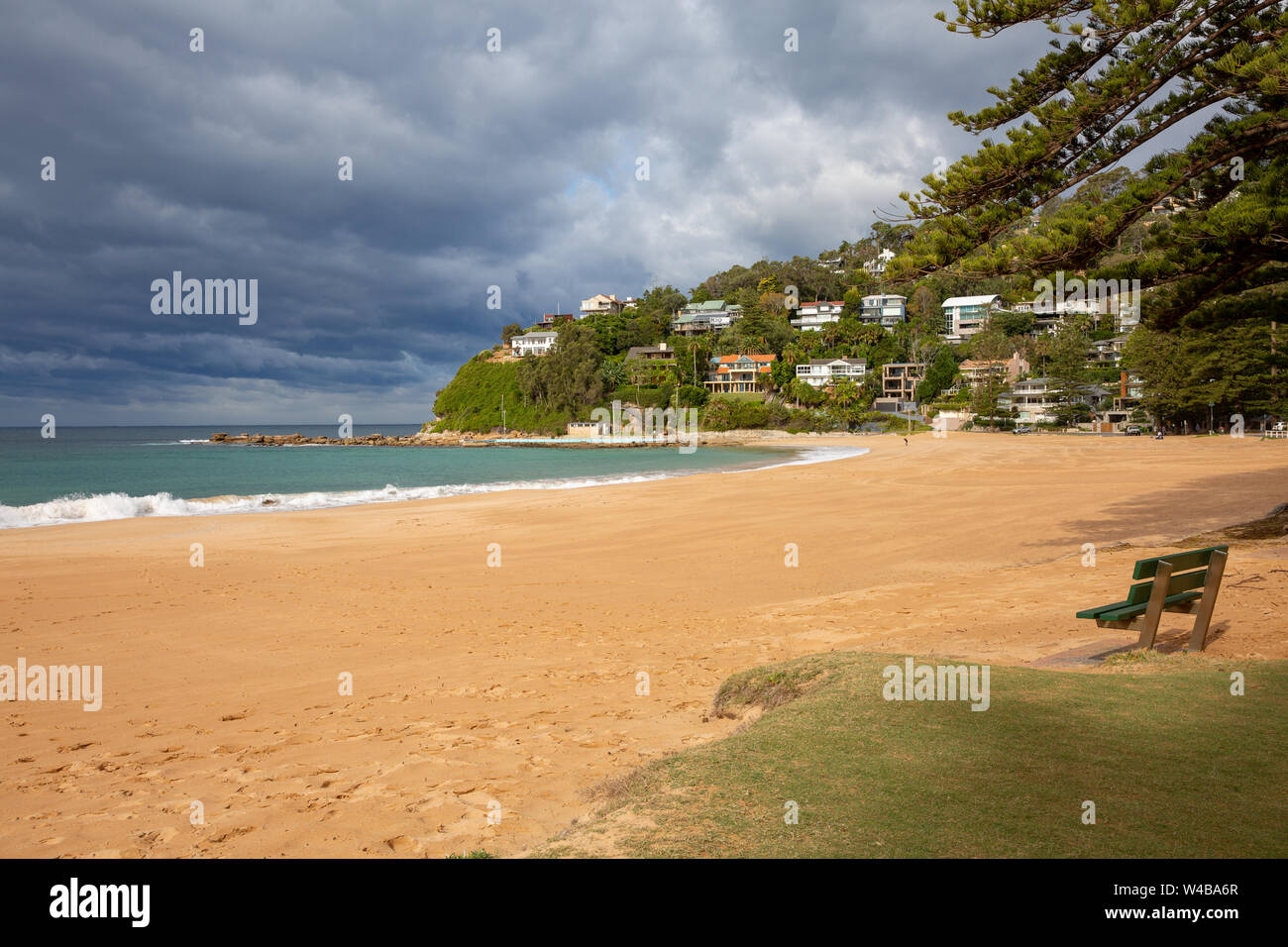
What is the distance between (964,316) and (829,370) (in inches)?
1078

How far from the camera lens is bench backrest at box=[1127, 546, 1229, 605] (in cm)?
652

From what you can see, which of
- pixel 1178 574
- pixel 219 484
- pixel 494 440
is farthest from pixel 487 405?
pixel 1178 574

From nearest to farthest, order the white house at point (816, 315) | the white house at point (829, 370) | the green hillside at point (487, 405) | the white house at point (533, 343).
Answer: the white house at point (829, 370) → the green hillside at point (487, 405) → the white house at point (816, 315) → the white house at point (533, 343)

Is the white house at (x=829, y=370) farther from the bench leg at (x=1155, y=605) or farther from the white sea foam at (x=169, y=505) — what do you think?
the bench leg at (x=1155, y=605)

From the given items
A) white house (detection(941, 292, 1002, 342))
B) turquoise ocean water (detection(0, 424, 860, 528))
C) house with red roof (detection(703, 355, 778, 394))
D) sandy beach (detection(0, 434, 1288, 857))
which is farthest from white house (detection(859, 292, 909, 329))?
sandy beach (detection(0, 434, 1288, 857))

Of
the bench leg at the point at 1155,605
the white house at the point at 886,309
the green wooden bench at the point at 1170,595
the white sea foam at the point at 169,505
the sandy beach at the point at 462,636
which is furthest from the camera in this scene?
the white house at the point at 886,309

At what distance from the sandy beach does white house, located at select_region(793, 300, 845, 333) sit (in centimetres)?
11448

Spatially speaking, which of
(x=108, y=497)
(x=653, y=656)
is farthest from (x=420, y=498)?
(x=653, y=656)

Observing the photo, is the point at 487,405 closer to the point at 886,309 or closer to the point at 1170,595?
the point at 886,309

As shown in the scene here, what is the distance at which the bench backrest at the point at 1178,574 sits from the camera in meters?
6.52

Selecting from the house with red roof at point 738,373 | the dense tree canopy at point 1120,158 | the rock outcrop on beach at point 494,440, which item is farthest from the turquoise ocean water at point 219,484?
the house with red roof at point 738,373

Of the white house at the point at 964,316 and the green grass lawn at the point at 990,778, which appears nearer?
the green grass lawn at the point at 990,778

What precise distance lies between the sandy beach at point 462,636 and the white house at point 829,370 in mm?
87811
